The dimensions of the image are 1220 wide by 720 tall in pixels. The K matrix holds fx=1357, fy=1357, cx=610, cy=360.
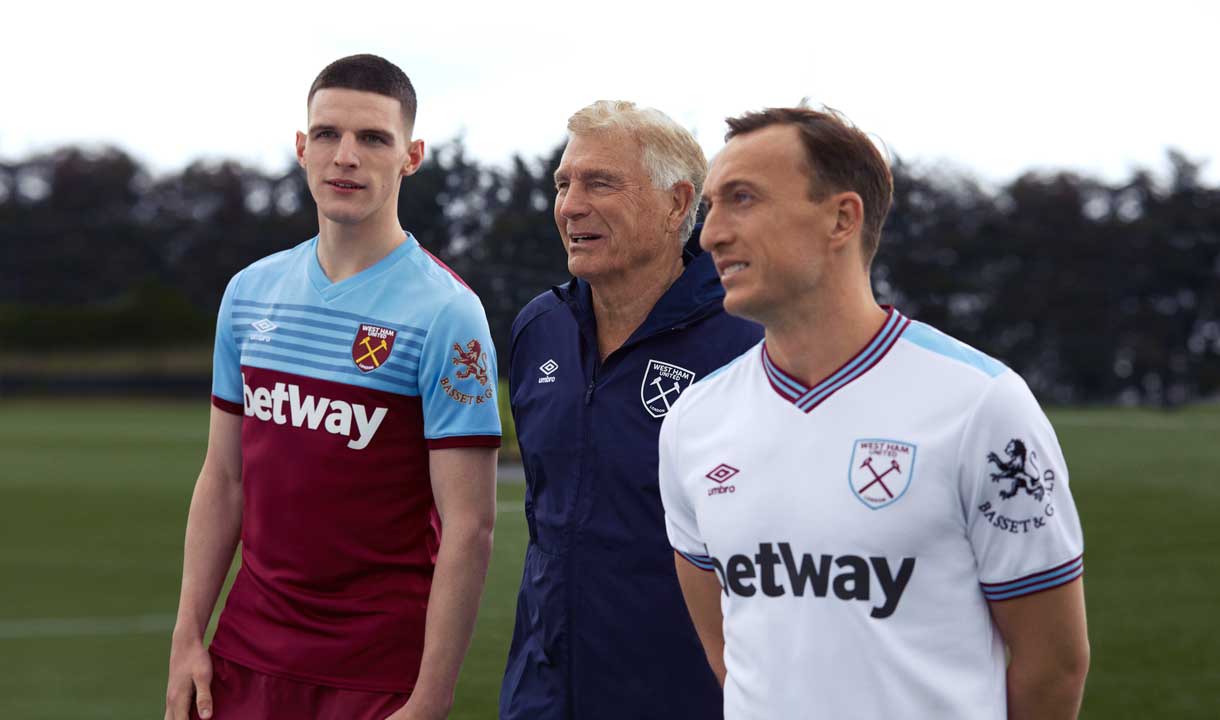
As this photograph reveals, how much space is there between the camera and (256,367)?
3.48 m

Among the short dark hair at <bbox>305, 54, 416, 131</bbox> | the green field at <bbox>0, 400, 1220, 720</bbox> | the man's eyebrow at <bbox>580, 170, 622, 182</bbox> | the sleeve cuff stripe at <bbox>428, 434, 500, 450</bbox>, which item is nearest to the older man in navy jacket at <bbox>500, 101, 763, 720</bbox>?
the man's eyebrow at <bbox>580, 170, 622, 182</bbox>

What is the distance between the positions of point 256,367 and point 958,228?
13.8 meters

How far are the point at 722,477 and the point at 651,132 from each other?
1132 mm

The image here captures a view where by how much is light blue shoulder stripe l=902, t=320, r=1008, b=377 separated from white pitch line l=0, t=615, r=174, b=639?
8.45 meters

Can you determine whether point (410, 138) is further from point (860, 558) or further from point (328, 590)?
point (860, 558)

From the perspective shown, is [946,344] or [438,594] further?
[438,594]

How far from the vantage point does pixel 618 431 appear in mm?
3252

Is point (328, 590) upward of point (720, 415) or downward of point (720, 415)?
downward

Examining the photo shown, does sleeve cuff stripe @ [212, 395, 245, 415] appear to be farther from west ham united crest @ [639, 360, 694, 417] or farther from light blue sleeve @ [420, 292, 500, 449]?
west ham united crest @ [639, 360, 694, 417]

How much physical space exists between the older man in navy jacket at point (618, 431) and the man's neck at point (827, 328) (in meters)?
0.80

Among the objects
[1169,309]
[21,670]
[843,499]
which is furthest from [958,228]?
[843,499]

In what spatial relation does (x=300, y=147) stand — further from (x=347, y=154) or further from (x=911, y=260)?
(x=911, y=260)

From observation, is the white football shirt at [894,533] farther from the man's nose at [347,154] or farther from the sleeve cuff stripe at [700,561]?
the man's nose at [347,154]

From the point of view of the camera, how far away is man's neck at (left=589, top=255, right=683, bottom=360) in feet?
11.0
